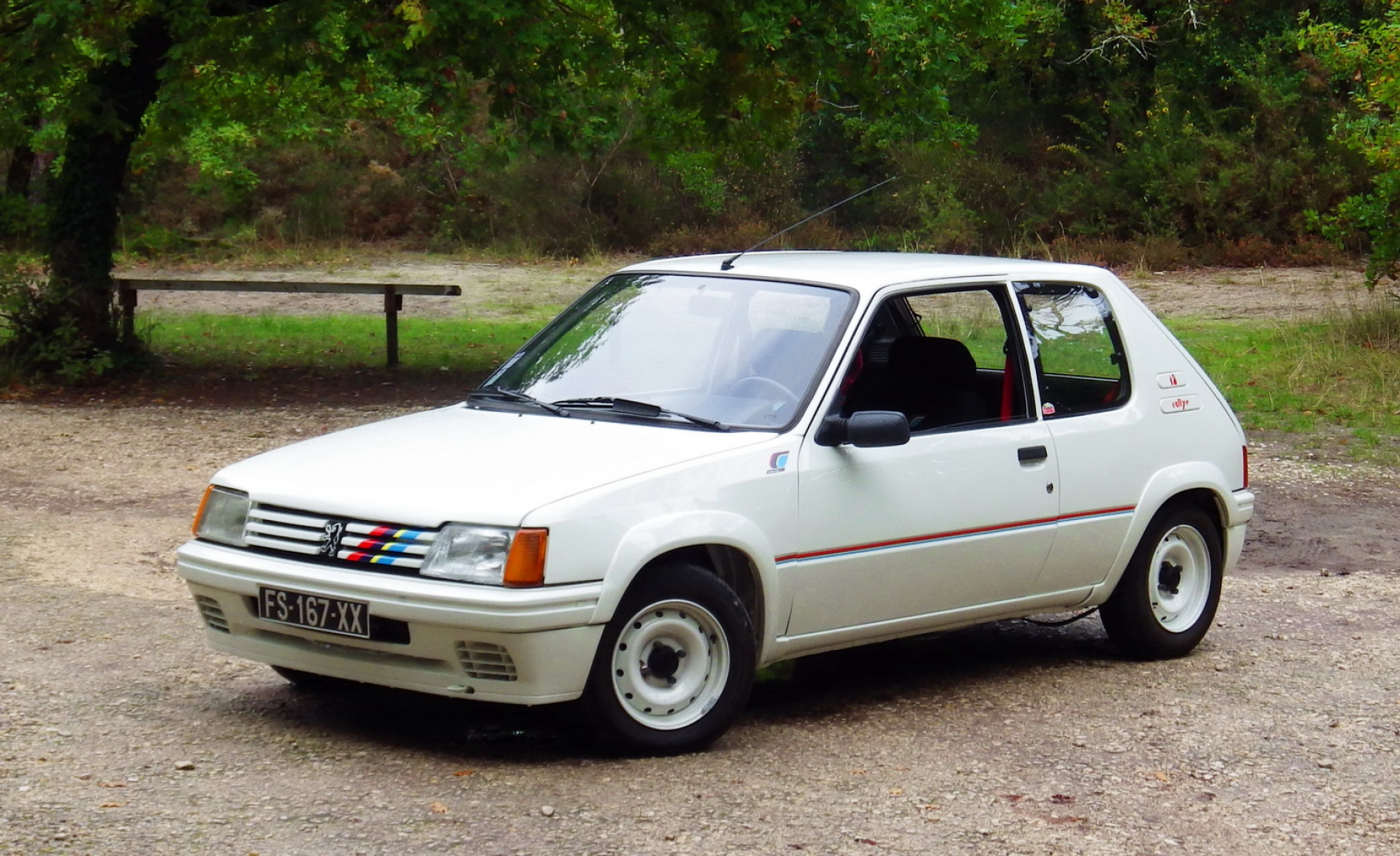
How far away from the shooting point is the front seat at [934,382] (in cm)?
657

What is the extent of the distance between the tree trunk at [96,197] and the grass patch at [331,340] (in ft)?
4.38

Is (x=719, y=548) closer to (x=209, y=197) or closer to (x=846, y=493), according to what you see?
(x=846, y=493)

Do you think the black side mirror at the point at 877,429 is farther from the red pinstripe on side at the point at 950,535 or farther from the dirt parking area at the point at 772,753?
the dirt parking area at the point at 772,753

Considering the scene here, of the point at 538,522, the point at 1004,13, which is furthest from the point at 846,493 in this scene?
the point at 1004,13

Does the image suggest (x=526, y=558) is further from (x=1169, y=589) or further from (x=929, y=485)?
(x=1169, y=589)

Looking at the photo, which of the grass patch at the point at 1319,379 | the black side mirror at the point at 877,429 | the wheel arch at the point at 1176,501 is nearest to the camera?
the black side mirror at the point at 877,429

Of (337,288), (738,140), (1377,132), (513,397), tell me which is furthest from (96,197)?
(1377,132)

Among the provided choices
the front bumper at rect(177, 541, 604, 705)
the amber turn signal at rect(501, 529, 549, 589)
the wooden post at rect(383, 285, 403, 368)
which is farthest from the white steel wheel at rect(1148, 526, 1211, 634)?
the wooden post at rect(383, 285, 403, 368)

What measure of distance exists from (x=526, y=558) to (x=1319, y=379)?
13405 millimetres

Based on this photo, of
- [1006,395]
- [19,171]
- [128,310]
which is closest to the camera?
[1006,395]

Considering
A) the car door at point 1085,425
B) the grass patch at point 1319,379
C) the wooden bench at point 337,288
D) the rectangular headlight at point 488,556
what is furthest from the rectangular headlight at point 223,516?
the wooden bench at point 337,288

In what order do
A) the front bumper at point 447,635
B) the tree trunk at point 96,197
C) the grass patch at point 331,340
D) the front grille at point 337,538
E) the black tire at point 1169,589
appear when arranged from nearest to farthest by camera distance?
the front bumper at point 447,635, the front grille at point 337,538, the black tire at point 1169,589, the tree trunk at point 96,197, the grass patch at point 331,340

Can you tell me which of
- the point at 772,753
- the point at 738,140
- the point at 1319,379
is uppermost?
the point at 738,140

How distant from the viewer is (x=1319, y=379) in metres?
16.7
